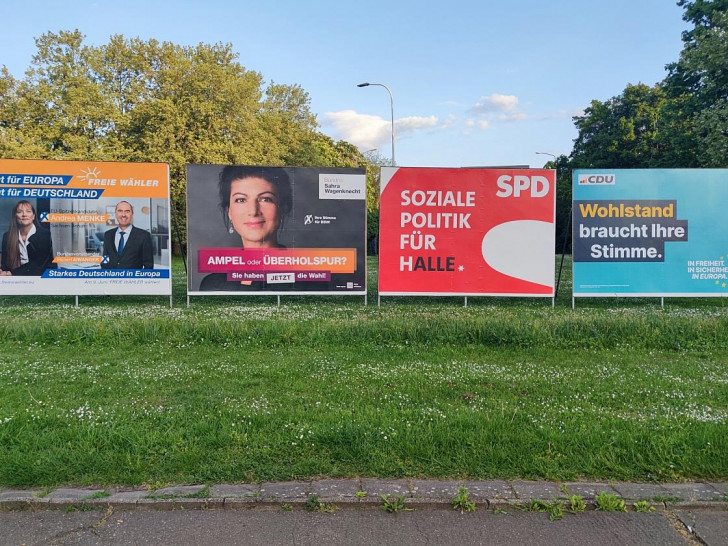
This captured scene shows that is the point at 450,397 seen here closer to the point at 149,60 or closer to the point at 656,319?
the point at 656,319

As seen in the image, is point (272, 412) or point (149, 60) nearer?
point (272, 412)

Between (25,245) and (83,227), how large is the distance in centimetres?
136

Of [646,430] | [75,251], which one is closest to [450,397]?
[646,430]

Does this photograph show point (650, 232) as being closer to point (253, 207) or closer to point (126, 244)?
point (253, 207)

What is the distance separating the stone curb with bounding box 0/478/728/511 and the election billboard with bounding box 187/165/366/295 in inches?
372

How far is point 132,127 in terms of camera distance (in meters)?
38.4

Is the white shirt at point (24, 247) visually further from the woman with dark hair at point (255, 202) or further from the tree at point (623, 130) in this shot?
the tree at point (623, 130)

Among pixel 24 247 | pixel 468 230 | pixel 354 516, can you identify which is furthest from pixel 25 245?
pixel 354 516

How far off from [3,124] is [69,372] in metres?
36.9

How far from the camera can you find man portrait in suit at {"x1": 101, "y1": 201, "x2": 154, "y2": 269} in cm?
1296

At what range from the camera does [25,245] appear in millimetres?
12852

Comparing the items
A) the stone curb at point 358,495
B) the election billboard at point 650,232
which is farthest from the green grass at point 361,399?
the election billboard at point 650,232

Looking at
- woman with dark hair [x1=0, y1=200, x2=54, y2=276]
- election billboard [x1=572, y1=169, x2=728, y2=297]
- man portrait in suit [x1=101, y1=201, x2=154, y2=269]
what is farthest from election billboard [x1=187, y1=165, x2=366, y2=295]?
election billboard [x1=572, y1=169, x2=728, y2=297]

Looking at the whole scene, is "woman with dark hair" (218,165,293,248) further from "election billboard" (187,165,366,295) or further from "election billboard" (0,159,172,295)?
"election billboard" (0,159,172,295)
